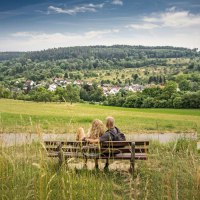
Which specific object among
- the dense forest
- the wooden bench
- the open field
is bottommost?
the dense forest

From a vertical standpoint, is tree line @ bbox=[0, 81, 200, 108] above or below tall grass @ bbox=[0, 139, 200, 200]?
below

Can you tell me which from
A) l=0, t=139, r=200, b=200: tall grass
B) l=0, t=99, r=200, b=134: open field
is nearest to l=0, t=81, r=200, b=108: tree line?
l=0, t=99, r=200, b=134: open field

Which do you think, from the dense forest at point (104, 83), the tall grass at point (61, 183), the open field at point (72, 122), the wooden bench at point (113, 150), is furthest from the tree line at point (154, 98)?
the tall grass at point (61, 183)

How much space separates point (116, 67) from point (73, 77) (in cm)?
4480

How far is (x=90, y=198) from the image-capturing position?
3.97 metres

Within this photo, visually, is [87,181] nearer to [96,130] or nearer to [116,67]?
[96,130]

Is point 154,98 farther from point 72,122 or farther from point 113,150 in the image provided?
point 113,150

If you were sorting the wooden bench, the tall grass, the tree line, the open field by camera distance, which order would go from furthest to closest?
the tree line → the wooden bench → the open field → the tall grass

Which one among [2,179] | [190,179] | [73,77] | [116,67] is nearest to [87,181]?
[2,179]

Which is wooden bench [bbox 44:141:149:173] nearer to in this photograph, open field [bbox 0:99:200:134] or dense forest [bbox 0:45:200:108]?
open field [bbox 0:99:200:134]

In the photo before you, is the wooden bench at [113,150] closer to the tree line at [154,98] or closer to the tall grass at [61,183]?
the tall grass at [61,183]

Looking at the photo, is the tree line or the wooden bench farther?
the tree line

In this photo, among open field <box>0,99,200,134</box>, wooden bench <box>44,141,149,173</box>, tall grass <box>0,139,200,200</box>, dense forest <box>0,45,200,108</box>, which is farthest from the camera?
dense forest <box>0,45,200,108</box>

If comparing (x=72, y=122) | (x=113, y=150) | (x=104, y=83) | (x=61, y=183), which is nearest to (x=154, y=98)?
(x=72, y=122)
